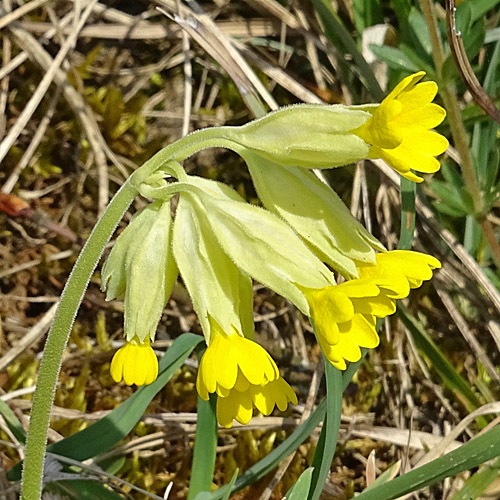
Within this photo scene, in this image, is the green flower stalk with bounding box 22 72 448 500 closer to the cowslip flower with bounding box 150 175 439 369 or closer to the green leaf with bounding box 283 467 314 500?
the cowslip flower with bounding box 150 175 439 369

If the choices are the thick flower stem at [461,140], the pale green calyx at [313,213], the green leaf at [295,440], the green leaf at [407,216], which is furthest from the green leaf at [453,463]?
the thick flower stem at [461,140]

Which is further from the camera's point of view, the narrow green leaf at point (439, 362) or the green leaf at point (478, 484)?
the narrow green leaf at point (439, 362)

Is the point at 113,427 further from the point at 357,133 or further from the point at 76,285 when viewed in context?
the point at 357,133

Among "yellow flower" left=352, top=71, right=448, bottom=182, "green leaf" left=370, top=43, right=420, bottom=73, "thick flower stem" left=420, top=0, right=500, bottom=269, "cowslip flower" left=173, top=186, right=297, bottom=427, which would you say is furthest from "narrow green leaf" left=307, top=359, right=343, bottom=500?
"green leaf" left=370, top=43, right=420, bottom=73

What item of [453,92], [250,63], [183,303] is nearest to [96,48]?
[250,63]

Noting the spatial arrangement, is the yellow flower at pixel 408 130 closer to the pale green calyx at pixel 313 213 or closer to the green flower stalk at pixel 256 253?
the green flower stalk at pixel 256 253

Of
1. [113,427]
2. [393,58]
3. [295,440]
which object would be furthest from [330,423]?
[393,58]
